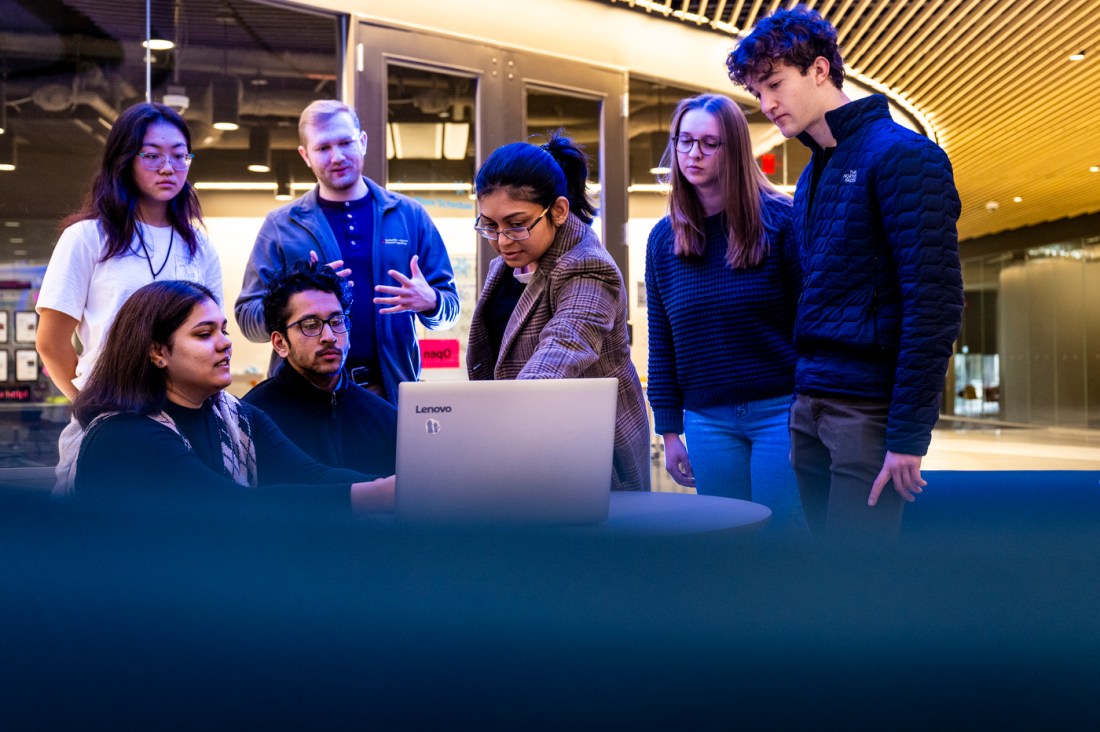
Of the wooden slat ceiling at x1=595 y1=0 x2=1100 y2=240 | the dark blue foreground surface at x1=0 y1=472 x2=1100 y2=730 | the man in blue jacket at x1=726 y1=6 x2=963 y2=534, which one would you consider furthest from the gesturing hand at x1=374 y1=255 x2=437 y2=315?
the wooden slat ceiling at x1=595 y1=0 x2=1100 y2=240

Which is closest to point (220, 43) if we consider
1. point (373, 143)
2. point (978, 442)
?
point (373, 143)

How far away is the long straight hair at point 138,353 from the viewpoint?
201cm

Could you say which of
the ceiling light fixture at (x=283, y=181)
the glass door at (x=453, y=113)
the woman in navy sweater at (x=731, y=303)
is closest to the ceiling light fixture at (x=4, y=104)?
the ceiling light fixture at (x=283, y=181)

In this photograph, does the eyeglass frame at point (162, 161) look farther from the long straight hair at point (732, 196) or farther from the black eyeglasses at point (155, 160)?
the long straight hair at point (732, 196)

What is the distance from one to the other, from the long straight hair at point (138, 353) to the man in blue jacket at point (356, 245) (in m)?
0.89

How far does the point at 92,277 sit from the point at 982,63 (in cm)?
837

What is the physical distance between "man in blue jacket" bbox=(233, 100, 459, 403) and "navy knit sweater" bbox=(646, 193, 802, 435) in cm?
75

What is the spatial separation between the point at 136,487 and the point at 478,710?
0.71ft

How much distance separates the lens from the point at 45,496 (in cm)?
54

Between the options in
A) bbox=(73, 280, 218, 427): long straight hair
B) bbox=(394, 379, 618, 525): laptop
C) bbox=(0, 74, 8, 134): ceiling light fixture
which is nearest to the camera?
bbox=(394, 379, 618, 525): laptop

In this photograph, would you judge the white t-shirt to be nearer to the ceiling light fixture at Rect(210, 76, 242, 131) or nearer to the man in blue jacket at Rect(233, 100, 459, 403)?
the man in blue jacket at Rect(233, 100, 459, 403)

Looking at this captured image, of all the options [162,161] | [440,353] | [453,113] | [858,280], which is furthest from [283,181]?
[858,280]

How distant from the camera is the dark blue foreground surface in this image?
1.63 ft

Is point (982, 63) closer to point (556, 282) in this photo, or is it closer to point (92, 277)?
point (556, 282)
